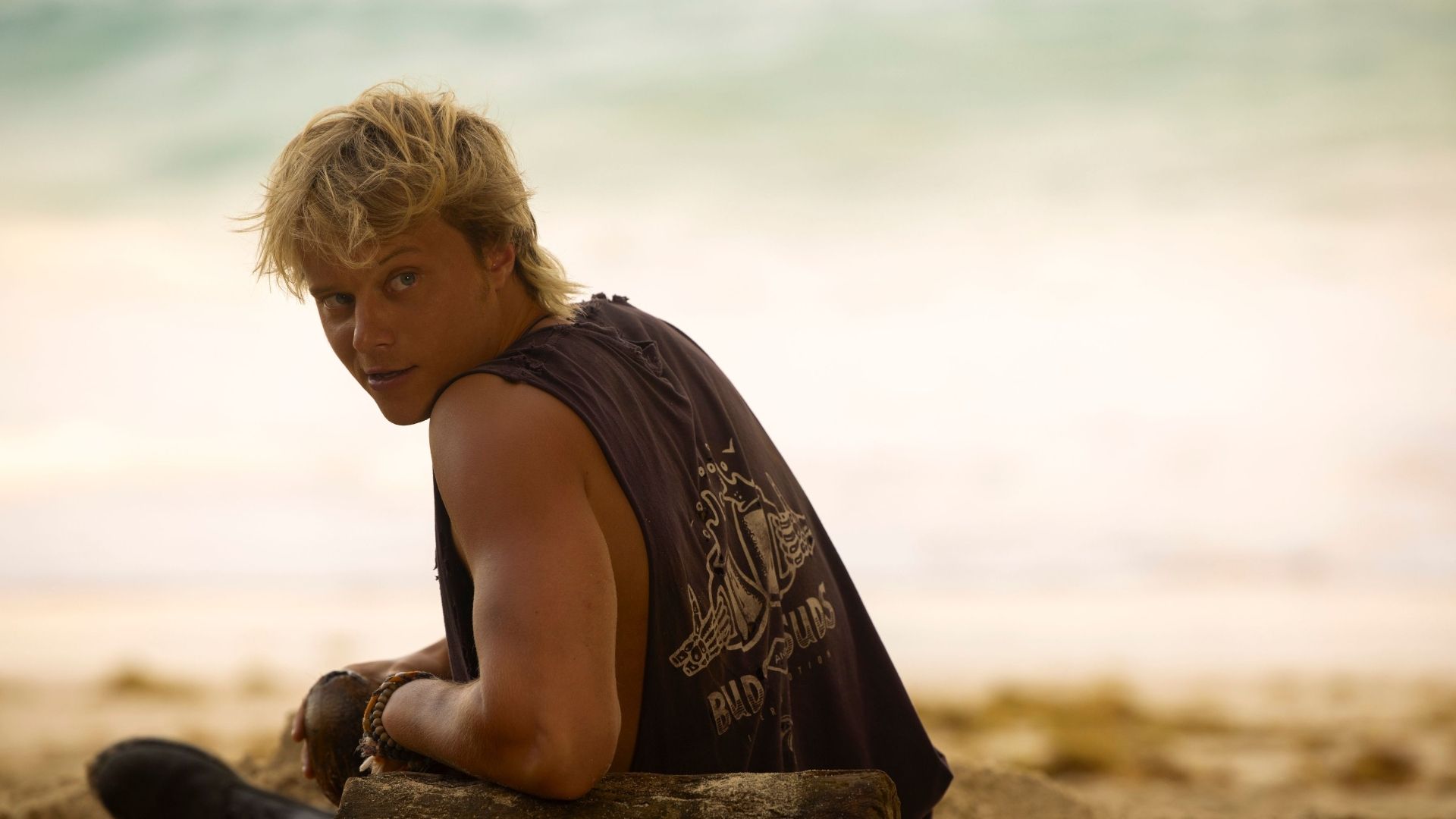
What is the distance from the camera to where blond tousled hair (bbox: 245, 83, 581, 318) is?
2107 mm

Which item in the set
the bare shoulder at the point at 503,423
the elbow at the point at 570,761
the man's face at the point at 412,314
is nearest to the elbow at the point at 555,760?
the elbow at the point at 570,761

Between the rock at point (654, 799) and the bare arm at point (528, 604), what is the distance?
0.04 m

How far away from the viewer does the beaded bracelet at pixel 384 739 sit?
6.62 feet

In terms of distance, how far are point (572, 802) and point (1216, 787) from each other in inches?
213

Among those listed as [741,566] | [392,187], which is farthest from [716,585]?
[392,187]

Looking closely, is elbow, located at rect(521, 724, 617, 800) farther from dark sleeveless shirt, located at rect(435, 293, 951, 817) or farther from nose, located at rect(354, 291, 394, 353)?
nose, located at rect(354, 291, 394, 353)

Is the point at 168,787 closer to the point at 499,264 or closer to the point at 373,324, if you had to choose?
the point at 373,324

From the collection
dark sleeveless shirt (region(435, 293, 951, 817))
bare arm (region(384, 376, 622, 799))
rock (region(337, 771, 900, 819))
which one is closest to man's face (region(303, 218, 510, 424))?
dark sleeveless shirt (region(435, 293, 951, 817))

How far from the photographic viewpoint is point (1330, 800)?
19.5 ft

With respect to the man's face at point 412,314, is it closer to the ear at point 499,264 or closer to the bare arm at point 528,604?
the ear at point 499,264

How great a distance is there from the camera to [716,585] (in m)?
2.17

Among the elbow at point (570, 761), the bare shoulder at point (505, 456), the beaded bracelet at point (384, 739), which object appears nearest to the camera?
the elbow at point (570, 761)

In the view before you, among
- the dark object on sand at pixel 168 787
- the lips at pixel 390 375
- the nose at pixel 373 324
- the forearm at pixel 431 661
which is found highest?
the nose at pixel 373 324

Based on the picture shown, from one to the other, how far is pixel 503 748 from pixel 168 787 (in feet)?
7.28
